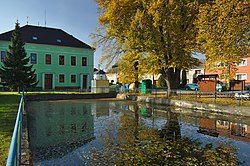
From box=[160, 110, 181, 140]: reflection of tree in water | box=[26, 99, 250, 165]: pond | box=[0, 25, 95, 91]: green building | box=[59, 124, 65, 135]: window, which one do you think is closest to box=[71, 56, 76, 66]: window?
box=[0, 25, 95, 91]: green building

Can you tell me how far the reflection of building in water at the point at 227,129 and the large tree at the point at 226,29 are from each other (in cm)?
600

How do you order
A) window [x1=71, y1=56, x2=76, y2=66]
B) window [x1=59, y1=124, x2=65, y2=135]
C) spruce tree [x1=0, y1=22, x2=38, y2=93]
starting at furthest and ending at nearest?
window [x1=71, y1=56, x2=76, y2=66], spruce tree [x1=0, y1=22, x2=38, y2=93], window [x1=59, y1=124, x2=65, y2=135]

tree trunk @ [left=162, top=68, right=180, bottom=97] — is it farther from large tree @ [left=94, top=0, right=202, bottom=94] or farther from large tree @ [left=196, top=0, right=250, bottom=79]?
large tree @ [left=196, top=0, right=250, bottom=79]

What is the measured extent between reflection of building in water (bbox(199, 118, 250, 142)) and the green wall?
1185 inches

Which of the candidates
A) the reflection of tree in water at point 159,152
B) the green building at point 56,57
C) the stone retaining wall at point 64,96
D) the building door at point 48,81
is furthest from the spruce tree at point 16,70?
the reflection of tree in water at point 159,152

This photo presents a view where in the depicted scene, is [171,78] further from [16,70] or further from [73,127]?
[16,70]

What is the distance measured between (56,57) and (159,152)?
33.8 metres

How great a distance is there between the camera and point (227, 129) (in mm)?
9688

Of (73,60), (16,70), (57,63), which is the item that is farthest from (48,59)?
(16,70)

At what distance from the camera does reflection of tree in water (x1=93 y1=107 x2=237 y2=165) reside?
5555mm

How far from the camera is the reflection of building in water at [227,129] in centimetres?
848

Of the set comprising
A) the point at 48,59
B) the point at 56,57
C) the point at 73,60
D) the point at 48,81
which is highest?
the point at 56,57

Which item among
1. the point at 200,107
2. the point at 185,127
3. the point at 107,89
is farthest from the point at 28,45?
the point at 185,127

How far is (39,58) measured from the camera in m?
35.5
